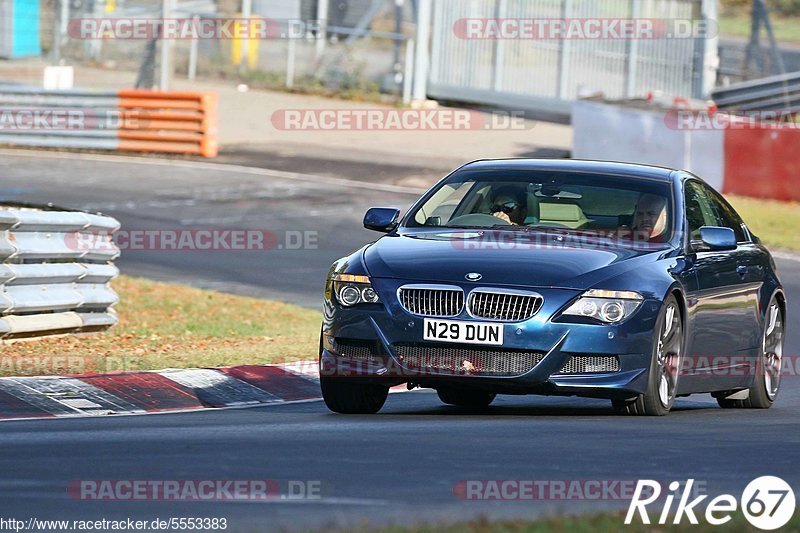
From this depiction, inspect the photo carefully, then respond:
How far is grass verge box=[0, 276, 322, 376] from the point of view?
11.5 metres

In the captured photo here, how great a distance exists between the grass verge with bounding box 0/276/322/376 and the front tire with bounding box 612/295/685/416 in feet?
11.4

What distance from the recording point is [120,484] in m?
6.49

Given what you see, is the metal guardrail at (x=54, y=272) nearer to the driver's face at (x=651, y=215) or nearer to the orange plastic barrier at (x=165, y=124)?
the driver's face at (x=651, y=215)

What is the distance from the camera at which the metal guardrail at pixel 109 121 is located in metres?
29.8

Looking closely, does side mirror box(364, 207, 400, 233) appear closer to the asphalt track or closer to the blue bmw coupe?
the blue bmw coupe

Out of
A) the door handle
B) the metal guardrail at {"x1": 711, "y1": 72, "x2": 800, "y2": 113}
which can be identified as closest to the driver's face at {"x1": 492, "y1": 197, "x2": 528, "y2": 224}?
the door handle

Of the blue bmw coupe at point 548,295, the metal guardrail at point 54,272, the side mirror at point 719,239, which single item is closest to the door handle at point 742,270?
the blue bmw coupe at point 548,295

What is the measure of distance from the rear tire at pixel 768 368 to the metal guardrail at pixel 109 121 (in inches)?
766

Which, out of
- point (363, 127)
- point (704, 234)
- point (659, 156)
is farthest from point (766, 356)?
point (363, 127)

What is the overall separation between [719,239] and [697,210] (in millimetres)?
714

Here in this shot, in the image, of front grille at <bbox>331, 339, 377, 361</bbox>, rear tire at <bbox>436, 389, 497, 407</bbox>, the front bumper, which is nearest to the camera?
the front bumper

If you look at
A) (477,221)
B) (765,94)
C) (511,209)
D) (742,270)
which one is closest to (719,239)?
(742,270)

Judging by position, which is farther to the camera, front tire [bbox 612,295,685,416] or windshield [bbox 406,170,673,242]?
windshield [bbox 406,170,673,242]

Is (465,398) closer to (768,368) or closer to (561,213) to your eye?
(561,213)
